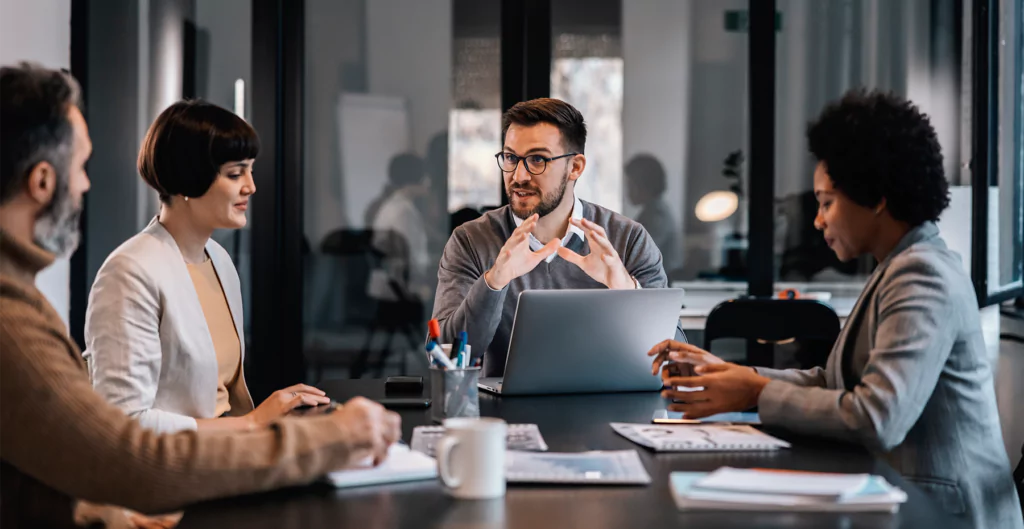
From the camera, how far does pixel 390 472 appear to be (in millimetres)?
1288

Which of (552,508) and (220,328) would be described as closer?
(552,508)

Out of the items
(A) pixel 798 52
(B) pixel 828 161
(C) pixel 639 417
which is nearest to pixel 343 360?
(A) pixel 798 52

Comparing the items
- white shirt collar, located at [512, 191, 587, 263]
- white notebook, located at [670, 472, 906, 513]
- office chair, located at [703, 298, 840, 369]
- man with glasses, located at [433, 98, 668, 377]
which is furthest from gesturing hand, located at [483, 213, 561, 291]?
white notebook, located at [670, 472, 906, 513]

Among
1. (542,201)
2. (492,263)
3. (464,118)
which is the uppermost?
(464,118)

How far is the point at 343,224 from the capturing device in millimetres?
4414

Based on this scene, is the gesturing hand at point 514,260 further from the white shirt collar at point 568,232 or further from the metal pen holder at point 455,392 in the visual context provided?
the metal pen holder at point 455,392

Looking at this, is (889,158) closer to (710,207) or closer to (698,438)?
(698,438)

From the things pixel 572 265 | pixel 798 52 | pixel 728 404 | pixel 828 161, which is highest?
pixel 798 52

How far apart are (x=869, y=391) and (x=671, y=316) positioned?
0.57 meters

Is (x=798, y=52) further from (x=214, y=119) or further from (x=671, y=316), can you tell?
(x=214, y=119)

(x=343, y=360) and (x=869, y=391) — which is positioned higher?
(x=869, y=391)

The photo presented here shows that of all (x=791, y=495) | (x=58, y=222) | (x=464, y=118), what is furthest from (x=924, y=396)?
(x=464, y=118)

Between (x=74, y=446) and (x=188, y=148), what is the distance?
93 centimetres

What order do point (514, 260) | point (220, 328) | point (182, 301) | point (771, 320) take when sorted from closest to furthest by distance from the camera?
point (182, 301), point (220, 328), point (514, 260), point (771, 320)
